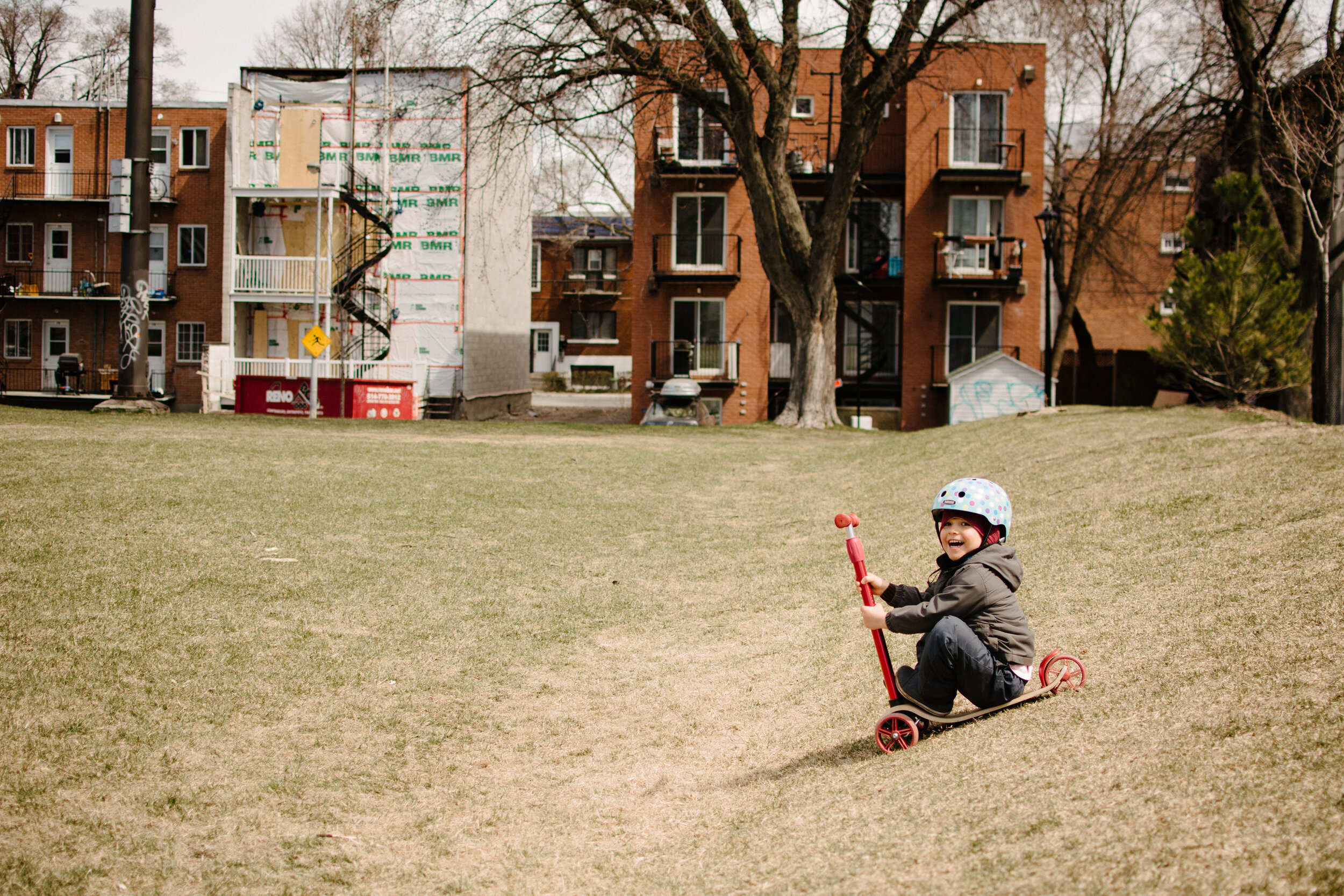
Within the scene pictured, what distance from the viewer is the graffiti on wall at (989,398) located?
29828mm

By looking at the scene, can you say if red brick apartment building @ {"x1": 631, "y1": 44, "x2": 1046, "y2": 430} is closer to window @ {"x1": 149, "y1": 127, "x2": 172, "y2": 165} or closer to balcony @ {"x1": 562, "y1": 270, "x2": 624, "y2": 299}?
window @ {"x1": 149, "y1": 127, "x2": 172, "y2": 165}

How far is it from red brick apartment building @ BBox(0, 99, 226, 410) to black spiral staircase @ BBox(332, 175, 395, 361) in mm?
10196

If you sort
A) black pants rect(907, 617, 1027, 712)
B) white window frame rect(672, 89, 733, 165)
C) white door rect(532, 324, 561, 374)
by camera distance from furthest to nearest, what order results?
white door rect(532, 324, 561, 374) < white window frame rect(672, 89, 733, 165) < black pants rect(907, 617, 1027, 712)

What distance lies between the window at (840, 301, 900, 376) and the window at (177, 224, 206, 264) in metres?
25.6

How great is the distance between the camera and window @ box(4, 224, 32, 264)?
4350 cm

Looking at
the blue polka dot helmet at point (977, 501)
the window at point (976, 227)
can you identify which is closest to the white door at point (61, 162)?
the window at point (976, 227)

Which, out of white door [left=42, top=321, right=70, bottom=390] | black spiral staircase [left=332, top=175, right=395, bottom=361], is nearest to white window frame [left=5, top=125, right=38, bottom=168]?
white door [left=42, top=321, right=70, bottom=390]

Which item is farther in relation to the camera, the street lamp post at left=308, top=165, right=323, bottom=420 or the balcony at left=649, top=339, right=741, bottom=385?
the balcony at left=649, top=339, right=741, bottom=385

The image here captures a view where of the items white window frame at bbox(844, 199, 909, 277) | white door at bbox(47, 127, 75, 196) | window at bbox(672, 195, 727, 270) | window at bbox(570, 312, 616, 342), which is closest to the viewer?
window at bbox(672, 195, 727, 270)

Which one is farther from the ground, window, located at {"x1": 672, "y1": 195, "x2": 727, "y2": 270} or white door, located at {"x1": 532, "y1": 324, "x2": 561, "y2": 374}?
window, located at {"x1": 672, "y1": 195, "x2": 727, "y2": 270}

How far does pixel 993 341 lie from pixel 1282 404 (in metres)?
13.7

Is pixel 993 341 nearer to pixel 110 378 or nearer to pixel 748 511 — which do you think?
pixel 748 511

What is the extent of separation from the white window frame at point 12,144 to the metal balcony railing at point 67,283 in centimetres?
413

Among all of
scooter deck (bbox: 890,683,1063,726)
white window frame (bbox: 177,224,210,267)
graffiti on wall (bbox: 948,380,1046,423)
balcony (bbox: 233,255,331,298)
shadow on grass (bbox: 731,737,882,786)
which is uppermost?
white window frame (bbox: 177,224,210,267)
